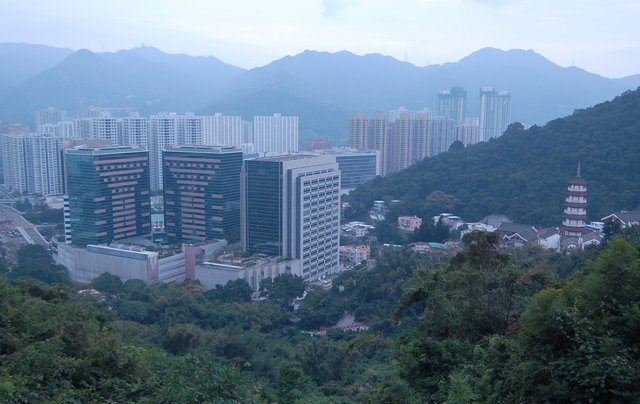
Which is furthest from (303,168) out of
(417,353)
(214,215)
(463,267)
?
(417,353)

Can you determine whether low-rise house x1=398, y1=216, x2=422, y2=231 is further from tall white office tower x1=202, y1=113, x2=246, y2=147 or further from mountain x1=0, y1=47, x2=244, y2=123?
mountain x1=0, y1=47, x2=244, y2=123

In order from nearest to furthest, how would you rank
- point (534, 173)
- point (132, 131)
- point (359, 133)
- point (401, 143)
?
point (534, 173) < point (132, 131) < point (401, 143) < point (359, 133)

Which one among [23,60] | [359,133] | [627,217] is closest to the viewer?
[627,217]

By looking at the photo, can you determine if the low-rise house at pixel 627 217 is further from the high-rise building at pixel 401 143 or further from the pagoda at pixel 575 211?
the high-rise building at pixel 401 143

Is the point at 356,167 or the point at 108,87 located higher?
the point at 108,87

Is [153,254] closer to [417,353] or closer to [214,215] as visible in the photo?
[214,215]

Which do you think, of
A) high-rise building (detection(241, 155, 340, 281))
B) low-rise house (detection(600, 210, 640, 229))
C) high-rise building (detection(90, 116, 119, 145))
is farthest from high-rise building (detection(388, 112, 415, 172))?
low-rise house (detection(600, 210, 640, 229))

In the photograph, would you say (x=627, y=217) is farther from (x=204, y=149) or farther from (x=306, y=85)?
(x=306, y=85)

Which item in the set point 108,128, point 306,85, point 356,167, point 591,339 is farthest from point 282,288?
point 306,85

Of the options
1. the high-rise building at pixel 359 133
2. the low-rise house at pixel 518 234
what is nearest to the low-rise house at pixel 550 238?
the low-rise house at pixel 518 234
